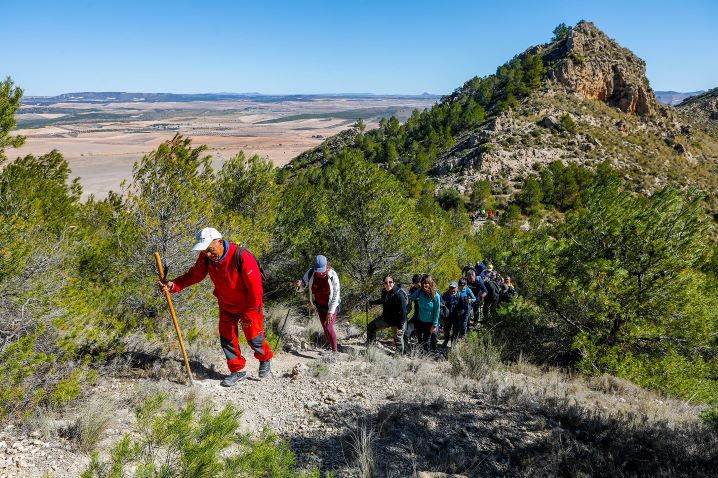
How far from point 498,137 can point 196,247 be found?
47337mm

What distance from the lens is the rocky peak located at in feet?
187

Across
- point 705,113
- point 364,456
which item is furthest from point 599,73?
point 364,456

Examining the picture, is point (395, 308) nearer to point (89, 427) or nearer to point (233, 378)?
point (233, 378)

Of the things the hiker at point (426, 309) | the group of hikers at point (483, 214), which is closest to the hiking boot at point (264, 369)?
the hiker at point (426, 309)

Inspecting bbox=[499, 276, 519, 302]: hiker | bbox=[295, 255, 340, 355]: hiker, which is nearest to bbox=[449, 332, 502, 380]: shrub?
bbox=[295, 255, 340, 355]: hiker

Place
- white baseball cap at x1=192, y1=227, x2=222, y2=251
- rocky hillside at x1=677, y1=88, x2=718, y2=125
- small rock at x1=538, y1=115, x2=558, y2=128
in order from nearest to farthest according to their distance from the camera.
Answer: white baseball cap at x1=192, y1=227, x2=222, y2=251
small rock at x1=538, y1=115, x2=558, y2=128
rocky hillside at x1=677, y1=88, x2=718, y2=125

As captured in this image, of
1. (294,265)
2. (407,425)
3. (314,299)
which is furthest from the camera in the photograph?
(294,265)

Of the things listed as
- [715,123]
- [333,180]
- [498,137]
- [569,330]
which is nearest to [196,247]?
[569,330]

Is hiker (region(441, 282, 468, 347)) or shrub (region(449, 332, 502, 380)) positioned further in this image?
hiker (region(441, 282, 468, 347))

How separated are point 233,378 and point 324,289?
191 cm

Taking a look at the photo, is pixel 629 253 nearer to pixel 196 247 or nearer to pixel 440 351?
pixel 440 351

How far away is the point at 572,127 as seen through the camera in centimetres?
5022

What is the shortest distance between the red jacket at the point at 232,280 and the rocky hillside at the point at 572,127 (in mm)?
39851

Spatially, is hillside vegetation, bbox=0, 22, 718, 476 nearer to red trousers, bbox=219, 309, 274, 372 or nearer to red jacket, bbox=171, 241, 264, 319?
red trousers, bbox=219, 309, 274, 372
